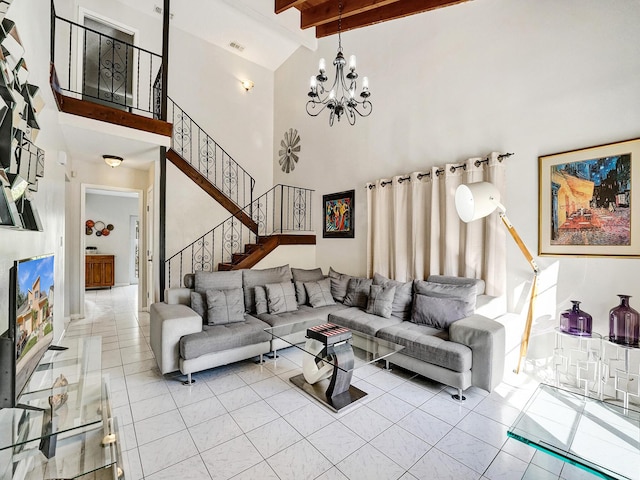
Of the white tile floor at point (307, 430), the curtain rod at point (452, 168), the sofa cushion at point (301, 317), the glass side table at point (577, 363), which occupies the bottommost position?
the white tile floor at point (307, 430)

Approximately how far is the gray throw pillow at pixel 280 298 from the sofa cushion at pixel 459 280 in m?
1.74

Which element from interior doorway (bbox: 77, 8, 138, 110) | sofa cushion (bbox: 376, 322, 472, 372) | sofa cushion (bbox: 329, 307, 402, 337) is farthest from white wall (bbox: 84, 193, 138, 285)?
sofa cushion (bbox: 376, 322, 472, 372)

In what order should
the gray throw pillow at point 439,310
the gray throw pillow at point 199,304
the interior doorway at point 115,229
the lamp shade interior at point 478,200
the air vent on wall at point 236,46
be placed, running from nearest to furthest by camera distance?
the lamp shade interior at point 478,200, the gray throw pillow at point 439,310, the gray throw pillow at point 199,304, the air vent on wall at point 236,46, the interior doorway at point 115,229

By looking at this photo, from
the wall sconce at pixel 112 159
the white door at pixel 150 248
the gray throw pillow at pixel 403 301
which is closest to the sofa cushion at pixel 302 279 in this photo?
the gray throw pillow at pixel 403 301

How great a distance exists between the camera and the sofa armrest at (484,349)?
249 centimetres

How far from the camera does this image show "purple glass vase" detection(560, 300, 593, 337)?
2.52 metres

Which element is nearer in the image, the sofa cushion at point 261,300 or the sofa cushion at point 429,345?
the sofa cushion at point 429,345

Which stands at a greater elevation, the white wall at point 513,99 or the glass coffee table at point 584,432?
the white wall at point 513,99

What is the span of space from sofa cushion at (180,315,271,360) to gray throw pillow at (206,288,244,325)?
0.22ft

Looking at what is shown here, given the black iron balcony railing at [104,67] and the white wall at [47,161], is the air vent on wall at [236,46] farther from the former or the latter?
the white wall at [47,161]

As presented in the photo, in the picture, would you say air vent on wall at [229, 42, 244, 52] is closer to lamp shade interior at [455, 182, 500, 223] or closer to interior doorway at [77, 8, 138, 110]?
interior doorway at [77, 8, 138, 110]

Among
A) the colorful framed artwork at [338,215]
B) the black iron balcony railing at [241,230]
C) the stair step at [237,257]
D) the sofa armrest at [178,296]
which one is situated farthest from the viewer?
the black iron balcony railing at [241,230]

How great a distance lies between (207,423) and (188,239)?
11.9ft

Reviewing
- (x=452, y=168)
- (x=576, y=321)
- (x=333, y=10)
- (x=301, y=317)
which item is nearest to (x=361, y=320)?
(x=301, y=317)
